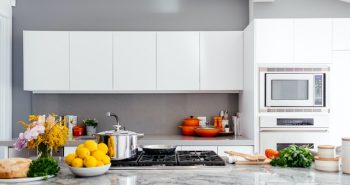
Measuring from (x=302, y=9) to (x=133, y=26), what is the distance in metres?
2.07

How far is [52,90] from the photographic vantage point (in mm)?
3902

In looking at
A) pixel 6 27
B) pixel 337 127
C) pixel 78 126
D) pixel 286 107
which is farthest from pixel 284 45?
pixel 6 27

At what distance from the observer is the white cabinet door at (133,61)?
3.90 meters

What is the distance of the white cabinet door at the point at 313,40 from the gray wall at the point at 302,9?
2.19 ft

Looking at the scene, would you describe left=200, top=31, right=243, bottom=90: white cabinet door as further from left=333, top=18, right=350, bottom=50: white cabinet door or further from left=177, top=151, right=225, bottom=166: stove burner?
left=177, top=151, right=225, bottom=166: stove burner

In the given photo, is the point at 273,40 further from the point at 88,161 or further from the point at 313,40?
the point at 88,161

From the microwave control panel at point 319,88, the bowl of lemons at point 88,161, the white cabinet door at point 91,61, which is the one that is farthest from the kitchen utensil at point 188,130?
the bowl of lemons at point 88,161

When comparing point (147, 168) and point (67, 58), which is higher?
point (67, 58)

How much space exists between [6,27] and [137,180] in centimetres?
325

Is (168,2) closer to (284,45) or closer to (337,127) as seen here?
(284,45)

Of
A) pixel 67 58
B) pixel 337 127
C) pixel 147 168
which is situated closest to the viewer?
pixel 147 168

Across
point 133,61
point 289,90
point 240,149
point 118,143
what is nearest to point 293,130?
point 289,90

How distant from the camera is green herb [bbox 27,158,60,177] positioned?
1.83 metres

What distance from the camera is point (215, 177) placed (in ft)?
6.08
